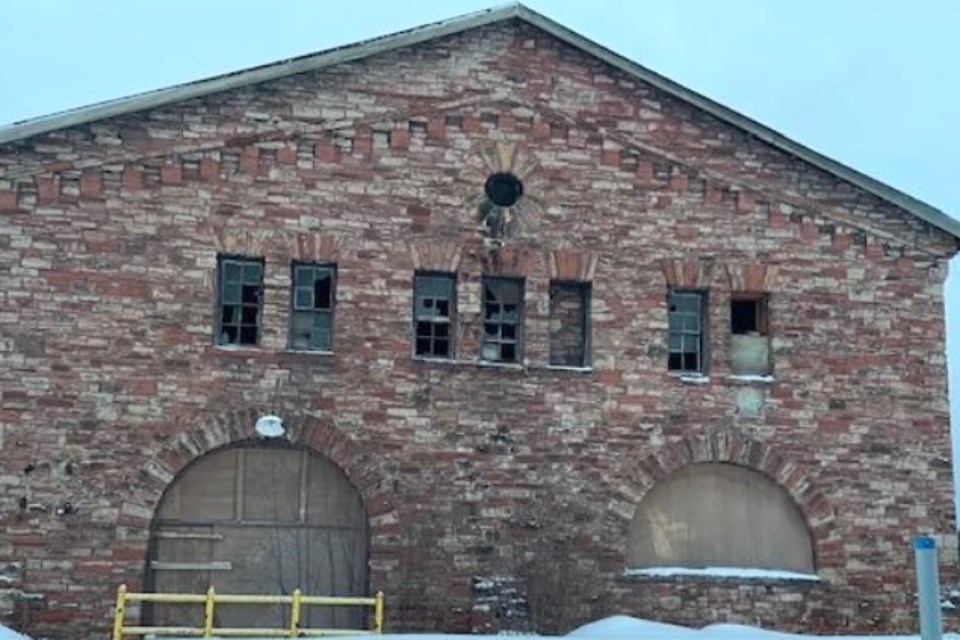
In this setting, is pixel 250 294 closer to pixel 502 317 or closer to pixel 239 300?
pixel 239 300

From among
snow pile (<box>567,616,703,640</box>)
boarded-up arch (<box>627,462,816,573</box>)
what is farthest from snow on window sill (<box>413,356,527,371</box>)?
snow pile (<box>567,616,703,640</box>)

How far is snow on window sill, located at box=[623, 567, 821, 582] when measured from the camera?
17.1 metres

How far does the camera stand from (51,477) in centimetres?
1564

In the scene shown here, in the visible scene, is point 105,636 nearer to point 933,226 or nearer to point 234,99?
point 234,99

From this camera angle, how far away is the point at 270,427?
16.3 m

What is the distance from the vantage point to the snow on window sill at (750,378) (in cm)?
1793

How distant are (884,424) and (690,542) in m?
3.44

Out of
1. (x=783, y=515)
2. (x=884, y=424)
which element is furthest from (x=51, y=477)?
(x=884, y=424)

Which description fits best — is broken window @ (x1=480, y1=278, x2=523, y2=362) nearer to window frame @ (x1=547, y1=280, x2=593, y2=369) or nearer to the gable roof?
window frame @ (x1=547, y1=280, x2=593, y2=369)

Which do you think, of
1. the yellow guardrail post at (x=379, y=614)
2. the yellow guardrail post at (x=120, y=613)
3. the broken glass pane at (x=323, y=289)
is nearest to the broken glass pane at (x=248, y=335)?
the broken glass pane at (x=323, y=289)

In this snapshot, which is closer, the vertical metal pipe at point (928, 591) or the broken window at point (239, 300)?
the vertical metal pipe at point (928, 591)

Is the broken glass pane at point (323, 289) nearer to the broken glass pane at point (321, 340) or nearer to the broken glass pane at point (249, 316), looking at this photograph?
the broken glass pane at point (321, 340)

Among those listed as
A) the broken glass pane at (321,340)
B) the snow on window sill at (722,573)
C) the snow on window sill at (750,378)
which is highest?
the broken glass pane at (321,340)

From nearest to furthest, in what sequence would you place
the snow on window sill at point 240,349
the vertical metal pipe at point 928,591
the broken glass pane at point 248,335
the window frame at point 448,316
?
the vertical metal pipe at point 928,591, the snow on window sill at point 240,349, the broken glass pane at point 248,335, the window frame at point 448,316
